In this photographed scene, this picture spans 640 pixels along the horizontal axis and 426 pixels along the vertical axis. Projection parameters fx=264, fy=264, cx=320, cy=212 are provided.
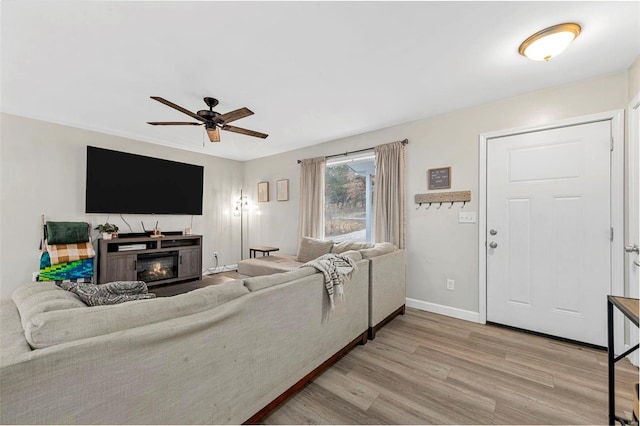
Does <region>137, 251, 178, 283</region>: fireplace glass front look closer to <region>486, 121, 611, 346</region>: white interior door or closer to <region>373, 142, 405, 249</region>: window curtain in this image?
<region>373, 142, 405, 249</region>: window curtain

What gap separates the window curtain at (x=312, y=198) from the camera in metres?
4.48

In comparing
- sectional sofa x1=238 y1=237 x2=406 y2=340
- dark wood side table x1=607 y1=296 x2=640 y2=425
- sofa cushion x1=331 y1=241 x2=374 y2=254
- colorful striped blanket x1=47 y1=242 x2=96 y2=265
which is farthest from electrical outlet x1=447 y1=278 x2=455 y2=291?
colorful striped blanket x1=47 y1=242 x2=96 y2=265

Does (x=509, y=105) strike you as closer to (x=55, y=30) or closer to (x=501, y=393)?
(x=501, y=393)

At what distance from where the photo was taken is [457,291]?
3.12 meters

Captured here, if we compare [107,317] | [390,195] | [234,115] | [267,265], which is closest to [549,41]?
[390,195]

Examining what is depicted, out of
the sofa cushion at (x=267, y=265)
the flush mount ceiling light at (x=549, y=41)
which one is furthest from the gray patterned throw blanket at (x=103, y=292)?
the flush mount ceiling light at (x=549, y=41)

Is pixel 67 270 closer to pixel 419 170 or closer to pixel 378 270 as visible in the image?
pixel 378 270

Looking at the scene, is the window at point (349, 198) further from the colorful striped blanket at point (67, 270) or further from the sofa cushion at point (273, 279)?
the colorful striped blanket at point (67, 270)

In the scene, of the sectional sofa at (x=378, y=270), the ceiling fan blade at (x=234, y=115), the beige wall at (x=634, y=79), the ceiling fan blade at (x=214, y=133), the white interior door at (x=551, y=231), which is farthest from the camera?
the ceiling fan blade at (x=214, y=133)

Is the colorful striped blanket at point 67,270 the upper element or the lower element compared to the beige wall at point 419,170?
lower

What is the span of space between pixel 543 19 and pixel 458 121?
4.80 feet

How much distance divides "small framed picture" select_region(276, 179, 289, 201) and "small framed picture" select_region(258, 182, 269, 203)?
0.30 meters

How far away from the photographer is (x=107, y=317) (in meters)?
1.01

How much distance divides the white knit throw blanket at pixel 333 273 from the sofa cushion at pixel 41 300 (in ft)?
4.33
